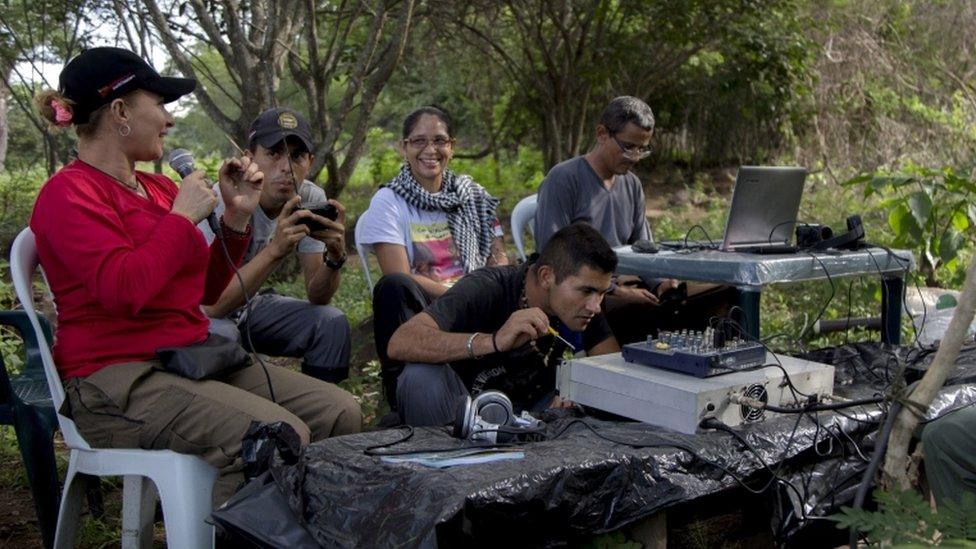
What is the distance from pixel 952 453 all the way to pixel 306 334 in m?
2.13

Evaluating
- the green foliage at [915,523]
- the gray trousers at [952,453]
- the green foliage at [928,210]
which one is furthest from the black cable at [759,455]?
the green foliage at [928,210]

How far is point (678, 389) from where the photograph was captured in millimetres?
2529

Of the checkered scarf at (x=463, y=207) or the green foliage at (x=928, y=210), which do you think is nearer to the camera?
the checkered scarf at (x=463, y=207)

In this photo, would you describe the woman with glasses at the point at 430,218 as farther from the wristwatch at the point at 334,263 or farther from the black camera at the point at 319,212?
the black camera at the point at 319,212

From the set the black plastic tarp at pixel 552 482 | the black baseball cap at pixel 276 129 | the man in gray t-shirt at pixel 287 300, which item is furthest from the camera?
the black baseball cap at pixel 276 129

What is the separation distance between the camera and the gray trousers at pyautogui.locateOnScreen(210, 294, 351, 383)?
11.5 ft

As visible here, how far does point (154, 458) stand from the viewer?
101 inches

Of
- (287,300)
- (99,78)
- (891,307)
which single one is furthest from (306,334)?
(891,307)

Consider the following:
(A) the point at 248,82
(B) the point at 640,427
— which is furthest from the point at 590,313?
(A) the point at 248,82

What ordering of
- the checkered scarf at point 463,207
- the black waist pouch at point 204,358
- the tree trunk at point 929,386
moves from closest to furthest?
1. the tree trunk at point 929,386
2. the black waist pouch at point 204,358
3. the checkered scarf at point 463,207

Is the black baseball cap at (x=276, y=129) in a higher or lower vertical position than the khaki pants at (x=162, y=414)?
higher

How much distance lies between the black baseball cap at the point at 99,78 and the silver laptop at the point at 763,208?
87.8 inches

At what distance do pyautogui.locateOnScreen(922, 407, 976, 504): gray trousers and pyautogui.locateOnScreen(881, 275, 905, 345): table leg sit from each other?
1704 millimetres

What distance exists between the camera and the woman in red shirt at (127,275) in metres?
2.53
